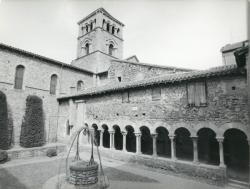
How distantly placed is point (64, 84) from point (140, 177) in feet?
41.8

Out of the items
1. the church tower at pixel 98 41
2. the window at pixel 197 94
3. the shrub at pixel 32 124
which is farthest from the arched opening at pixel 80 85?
the window at pixel 197 94

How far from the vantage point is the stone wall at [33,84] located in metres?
13.1

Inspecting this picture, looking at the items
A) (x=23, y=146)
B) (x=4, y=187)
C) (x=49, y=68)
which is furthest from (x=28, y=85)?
(x=4, y=187)

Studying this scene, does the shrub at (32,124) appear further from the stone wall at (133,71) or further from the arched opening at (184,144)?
the arched opening at (184,144)

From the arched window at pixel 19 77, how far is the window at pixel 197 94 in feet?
44.0

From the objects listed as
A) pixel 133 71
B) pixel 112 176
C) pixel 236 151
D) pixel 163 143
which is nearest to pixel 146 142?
pixel 163 143

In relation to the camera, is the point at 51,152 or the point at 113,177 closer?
the point at 113,177

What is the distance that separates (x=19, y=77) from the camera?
14.1 m

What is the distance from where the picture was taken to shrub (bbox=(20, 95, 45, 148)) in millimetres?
12697

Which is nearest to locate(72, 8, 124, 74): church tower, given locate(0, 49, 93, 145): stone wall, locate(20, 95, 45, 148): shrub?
locate(0, 49, 93, 145): stone wall

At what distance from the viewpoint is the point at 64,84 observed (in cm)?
1730

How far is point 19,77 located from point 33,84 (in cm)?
120

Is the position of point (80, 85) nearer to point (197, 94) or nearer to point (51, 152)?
point (51, 152)

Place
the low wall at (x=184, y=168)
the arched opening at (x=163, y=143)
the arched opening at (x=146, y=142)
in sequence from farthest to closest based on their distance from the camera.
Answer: the arched opening at (x=146, y=142) → the arched opening at (x=163, y=143) → the low wall at (x=184, y=168)
